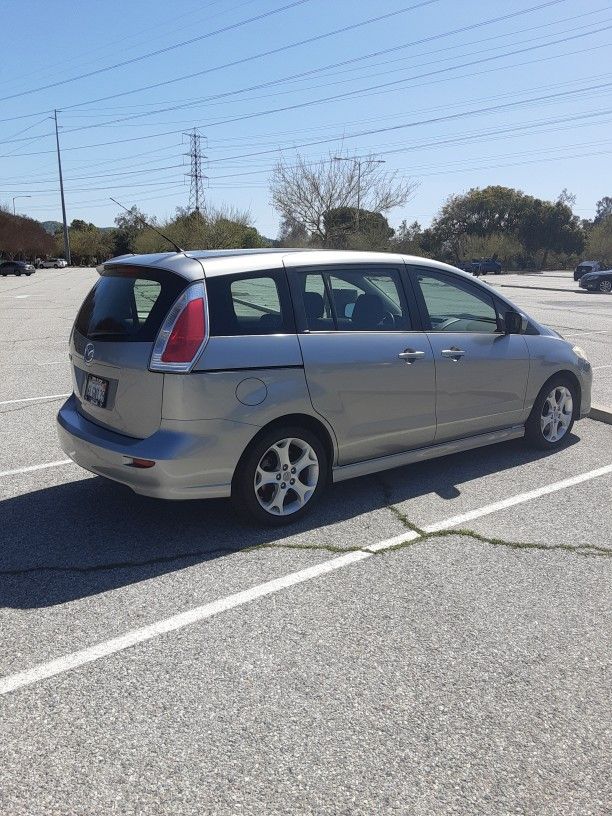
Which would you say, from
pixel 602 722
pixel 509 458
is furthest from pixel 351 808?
pixel 509 458

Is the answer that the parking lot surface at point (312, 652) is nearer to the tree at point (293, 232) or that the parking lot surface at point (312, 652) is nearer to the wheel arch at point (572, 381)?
the wheel arch at point (572, 381)

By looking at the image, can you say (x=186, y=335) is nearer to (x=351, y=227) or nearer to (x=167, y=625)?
(x=167, y=625)

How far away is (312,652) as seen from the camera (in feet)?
10.3

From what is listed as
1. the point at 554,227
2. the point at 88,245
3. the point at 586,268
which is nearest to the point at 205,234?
the point at 586,268

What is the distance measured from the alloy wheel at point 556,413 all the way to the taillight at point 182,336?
3.33m

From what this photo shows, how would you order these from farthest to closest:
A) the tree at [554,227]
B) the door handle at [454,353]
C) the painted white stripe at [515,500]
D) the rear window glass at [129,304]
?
the tree at [554,227], the door handle at [454,353], the painted white stripe at [515,500], the rear window glass at [129,304]

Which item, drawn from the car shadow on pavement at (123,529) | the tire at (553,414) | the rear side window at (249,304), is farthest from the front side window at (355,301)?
the tire at (553,414)

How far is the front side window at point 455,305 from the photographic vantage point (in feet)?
17.4

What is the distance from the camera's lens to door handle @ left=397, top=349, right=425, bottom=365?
16.1 ft

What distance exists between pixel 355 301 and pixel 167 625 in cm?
247

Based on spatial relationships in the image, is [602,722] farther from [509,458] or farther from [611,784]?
[509,458]

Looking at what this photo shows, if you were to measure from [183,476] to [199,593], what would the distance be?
677mm

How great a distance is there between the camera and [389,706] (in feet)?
9.11

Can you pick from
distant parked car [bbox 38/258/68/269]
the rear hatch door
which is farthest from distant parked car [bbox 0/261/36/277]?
the rear hatch door
